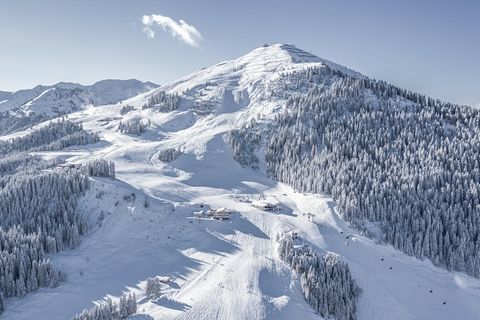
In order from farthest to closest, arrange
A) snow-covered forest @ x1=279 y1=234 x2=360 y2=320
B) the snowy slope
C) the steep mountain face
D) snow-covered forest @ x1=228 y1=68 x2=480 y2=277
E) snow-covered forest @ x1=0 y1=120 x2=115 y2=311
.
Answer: the steep mountain face → snow-covered forest @ x1=228 y1=68 x2=480 y2=277 → snow-covered forest @ x1=0 y1=120 x2=115 y2=311 → snow-covered forest @ x1=279 y1=234 x2=360 y2=320 → the snowy slope

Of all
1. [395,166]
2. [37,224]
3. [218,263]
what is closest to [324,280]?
[218,263]

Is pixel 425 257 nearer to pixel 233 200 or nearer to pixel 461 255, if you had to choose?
pixel 461 255

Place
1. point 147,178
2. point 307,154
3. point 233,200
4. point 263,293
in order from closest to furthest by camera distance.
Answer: point 263,293, point 233,200, point 147,178, point 307,154

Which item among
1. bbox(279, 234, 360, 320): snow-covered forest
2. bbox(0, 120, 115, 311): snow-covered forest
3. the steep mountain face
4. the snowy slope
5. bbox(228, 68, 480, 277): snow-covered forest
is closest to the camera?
the snowy slope

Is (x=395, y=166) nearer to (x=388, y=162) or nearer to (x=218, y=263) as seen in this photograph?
(x=388, y=162)

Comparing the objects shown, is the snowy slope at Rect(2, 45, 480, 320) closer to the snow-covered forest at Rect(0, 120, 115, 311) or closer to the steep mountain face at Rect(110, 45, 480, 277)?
the snow-covered forest at Rect(0, 120, 115, 311)

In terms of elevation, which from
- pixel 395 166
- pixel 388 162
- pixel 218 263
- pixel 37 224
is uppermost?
pixel 388 162

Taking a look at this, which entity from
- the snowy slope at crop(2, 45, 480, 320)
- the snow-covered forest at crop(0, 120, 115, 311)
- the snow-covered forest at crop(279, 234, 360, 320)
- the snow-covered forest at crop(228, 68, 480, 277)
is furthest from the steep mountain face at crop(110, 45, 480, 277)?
the snow-covered forest at crop(0, 120, 115, 311)

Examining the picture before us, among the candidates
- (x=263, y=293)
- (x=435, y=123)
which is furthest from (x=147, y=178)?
(x=435, y=123)

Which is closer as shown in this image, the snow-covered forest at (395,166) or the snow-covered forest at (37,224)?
the snow-covered forest at (37,224)

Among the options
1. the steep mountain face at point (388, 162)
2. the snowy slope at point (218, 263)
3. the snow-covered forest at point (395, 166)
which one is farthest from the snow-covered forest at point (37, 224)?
the snow-covered forest at point (395, 166)

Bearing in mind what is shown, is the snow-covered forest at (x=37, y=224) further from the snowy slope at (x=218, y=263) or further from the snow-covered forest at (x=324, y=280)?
the snow-covered forest at (x=324, y=280)
